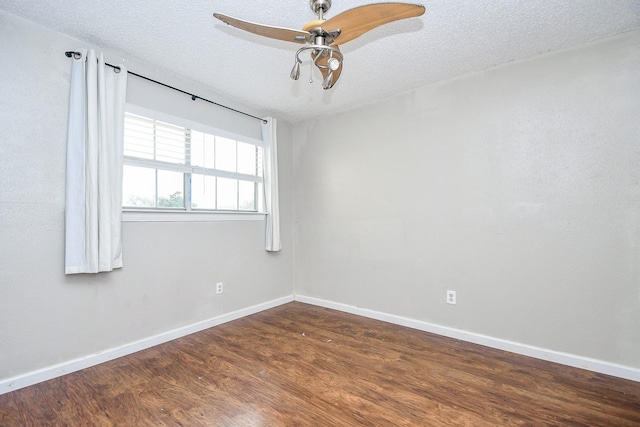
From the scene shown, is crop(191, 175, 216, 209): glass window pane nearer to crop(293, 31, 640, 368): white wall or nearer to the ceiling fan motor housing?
crop(293, 31, 640, 368): white wall

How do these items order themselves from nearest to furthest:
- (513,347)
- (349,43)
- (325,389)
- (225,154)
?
(325,389)
(349,43)
(513,347)
(225,154)

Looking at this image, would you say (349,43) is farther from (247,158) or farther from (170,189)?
(170,189)

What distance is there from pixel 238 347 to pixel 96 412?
1.03 meters

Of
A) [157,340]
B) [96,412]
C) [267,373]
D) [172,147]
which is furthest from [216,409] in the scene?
[172,147]

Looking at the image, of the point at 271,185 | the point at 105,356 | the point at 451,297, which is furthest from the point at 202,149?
the point at 451,297

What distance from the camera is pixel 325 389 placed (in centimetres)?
192

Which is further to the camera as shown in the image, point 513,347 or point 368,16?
point 513,347

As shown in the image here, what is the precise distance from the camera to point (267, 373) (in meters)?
2.12

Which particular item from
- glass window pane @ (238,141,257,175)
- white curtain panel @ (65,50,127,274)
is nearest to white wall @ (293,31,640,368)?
glass window pane @ (238,141,257,175)

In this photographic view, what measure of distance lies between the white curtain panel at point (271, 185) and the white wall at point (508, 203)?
740 millimetres

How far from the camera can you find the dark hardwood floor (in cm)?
164

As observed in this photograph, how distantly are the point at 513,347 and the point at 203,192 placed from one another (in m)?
3.14

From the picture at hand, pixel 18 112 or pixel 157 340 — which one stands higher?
pixel 18 112

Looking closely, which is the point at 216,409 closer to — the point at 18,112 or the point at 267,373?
the point at 267,373
